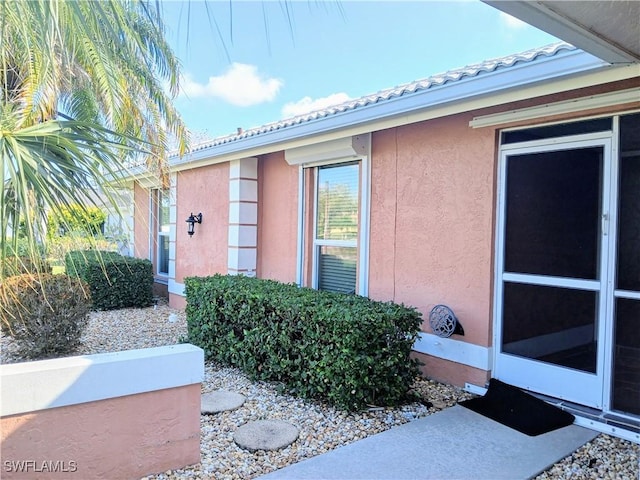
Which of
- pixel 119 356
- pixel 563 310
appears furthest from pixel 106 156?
pixel 563 310

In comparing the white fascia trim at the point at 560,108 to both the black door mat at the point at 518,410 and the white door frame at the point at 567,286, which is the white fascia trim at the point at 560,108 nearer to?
the white door frame at the point at 567,286

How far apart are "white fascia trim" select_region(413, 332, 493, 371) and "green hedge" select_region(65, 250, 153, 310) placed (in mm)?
6998

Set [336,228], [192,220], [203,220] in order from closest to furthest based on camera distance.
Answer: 1. [336,228]
2. [203,220]
3. [192,220]

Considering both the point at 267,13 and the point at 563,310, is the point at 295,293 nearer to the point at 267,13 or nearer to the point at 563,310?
Answer: the point at 563,310

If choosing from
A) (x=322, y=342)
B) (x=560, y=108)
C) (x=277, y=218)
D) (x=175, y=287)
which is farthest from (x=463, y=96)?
(x=175, y=287)

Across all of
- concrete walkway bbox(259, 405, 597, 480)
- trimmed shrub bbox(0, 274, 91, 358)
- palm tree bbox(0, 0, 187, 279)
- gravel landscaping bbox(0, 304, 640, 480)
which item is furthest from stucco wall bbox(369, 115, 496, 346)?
trimmed shrub bbox(0, 274, 91, 358)

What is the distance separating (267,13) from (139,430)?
9.00ft

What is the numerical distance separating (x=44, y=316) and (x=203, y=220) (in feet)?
12.4

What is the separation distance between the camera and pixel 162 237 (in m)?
11.8

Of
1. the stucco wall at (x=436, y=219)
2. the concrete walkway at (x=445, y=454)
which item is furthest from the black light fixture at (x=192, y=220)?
the concrete walkway at (x=445, y=454)

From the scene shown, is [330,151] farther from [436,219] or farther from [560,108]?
[560,108]

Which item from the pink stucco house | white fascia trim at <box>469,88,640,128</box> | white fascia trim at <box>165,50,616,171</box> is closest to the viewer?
white fascia trim at <box>165,50,616,171</box>

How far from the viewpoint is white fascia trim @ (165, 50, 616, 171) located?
353cm

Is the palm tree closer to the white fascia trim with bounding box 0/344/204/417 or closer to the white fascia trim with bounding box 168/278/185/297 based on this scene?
the white fascia trim with bounding box 0/344/204/417
